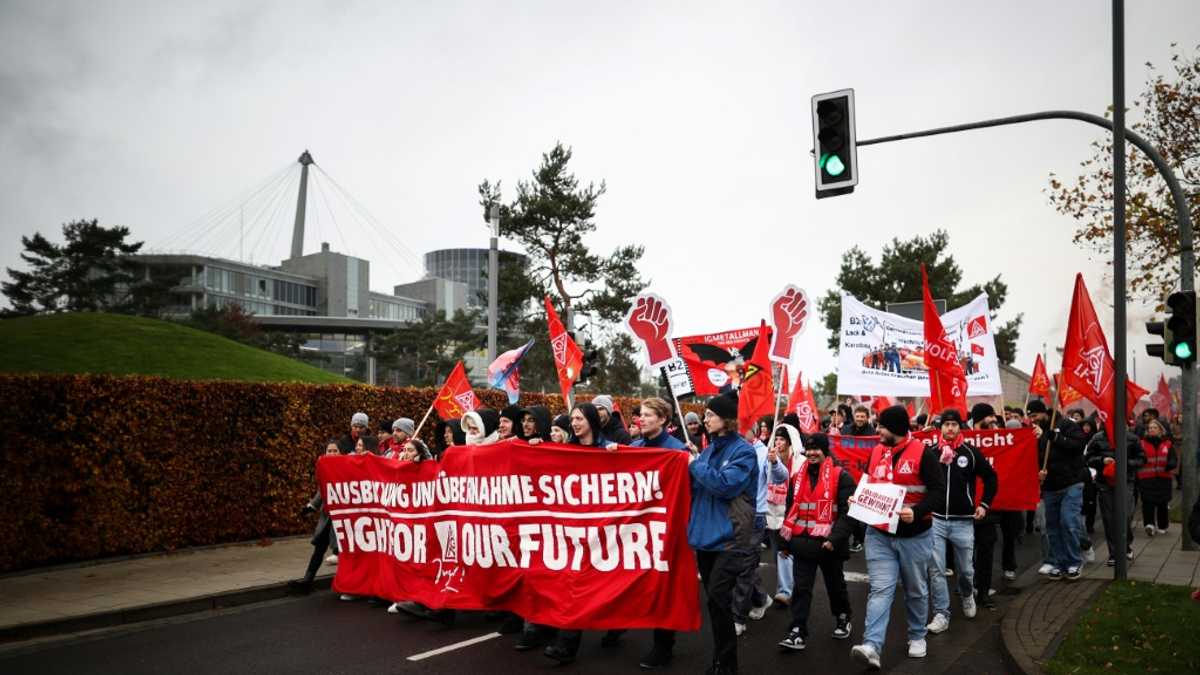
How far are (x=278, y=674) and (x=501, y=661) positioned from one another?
5.62 ft

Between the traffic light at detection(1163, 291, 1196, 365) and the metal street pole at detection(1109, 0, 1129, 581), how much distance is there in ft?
2.90

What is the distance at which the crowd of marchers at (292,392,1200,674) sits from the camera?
19.8ft

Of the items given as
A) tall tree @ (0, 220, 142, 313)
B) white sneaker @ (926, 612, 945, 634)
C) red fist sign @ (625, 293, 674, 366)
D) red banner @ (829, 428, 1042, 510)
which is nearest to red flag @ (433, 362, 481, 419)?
red fist sign @ (625, 293, 674, 366)

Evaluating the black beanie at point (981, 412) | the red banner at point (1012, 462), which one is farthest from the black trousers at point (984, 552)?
the black beanie at point (981, 412)

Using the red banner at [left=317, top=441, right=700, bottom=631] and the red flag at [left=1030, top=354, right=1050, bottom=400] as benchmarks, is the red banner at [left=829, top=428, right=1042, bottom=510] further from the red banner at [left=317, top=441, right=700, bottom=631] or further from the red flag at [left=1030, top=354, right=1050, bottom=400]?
the red flag at [left=1030, top=354, right=1050, bottom=400]

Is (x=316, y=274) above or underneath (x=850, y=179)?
above

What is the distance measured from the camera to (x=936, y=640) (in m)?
7.27

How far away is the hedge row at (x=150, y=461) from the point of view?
9.94 meters

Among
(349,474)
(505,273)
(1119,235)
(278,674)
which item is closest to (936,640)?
(1119,235)

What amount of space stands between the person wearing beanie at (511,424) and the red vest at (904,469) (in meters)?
3.54

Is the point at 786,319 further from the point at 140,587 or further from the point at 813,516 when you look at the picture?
the point at 140,587

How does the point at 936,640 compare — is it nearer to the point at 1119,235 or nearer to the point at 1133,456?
the point at 1119,235

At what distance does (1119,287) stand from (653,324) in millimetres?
5108

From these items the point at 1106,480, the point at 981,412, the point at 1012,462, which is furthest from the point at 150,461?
the point at 1106,480
